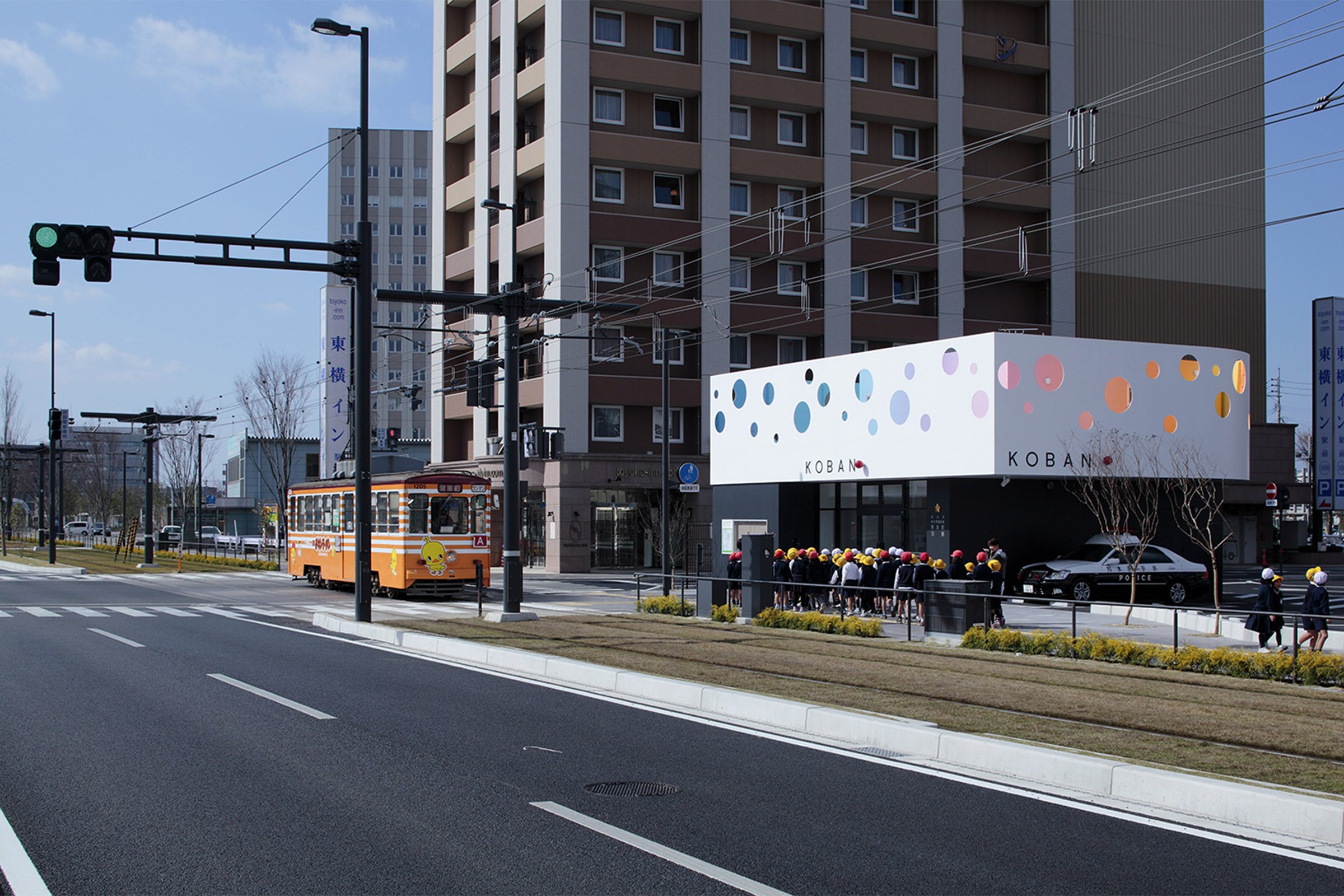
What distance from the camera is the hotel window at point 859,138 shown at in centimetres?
5166

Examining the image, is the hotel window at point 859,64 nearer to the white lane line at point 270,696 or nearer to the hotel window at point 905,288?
the hotel window at point 905,288

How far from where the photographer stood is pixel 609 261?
156ft

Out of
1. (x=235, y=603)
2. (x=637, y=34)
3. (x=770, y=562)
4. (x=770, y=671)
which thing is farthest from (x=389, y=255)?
(x=770, y=671)

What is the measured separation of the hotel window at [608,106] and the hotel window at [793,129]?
7.05 m

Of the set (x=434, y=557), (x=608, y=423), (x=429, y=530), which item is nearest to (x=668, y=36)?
(x=608, y=423)

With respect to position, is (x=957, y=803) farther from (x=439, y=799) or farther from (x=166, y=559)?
(x=166, y=559)

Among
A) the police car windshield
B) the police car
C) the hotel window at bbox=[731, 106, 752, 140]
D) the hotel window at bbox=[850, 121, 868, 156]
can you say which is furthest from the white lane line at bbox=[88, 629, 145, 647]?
the hotel window at bbox=[850, 121, 868, 156]

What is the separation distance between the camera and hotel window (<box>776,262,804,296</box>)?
4994 centimetres

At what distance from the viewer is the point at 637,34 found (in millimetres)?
48250

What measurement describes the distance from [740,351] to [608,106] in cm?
1099

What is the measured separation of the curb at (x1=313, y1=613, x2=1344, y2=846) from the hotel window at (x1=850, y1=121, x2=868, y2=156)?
4051 centimetres

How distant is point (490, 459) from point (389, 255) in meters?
69.1

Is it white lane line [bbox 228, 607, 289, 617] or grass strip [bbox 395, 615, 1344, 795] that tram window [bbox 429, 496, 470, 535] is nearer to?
white lane line [bbox 228, 607, 289, 617]

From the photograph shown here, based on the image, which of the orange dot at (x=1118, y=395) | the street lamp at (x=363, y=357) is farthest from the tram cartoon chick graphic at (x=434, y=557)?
the orange dot at (x=1118, y=395)
